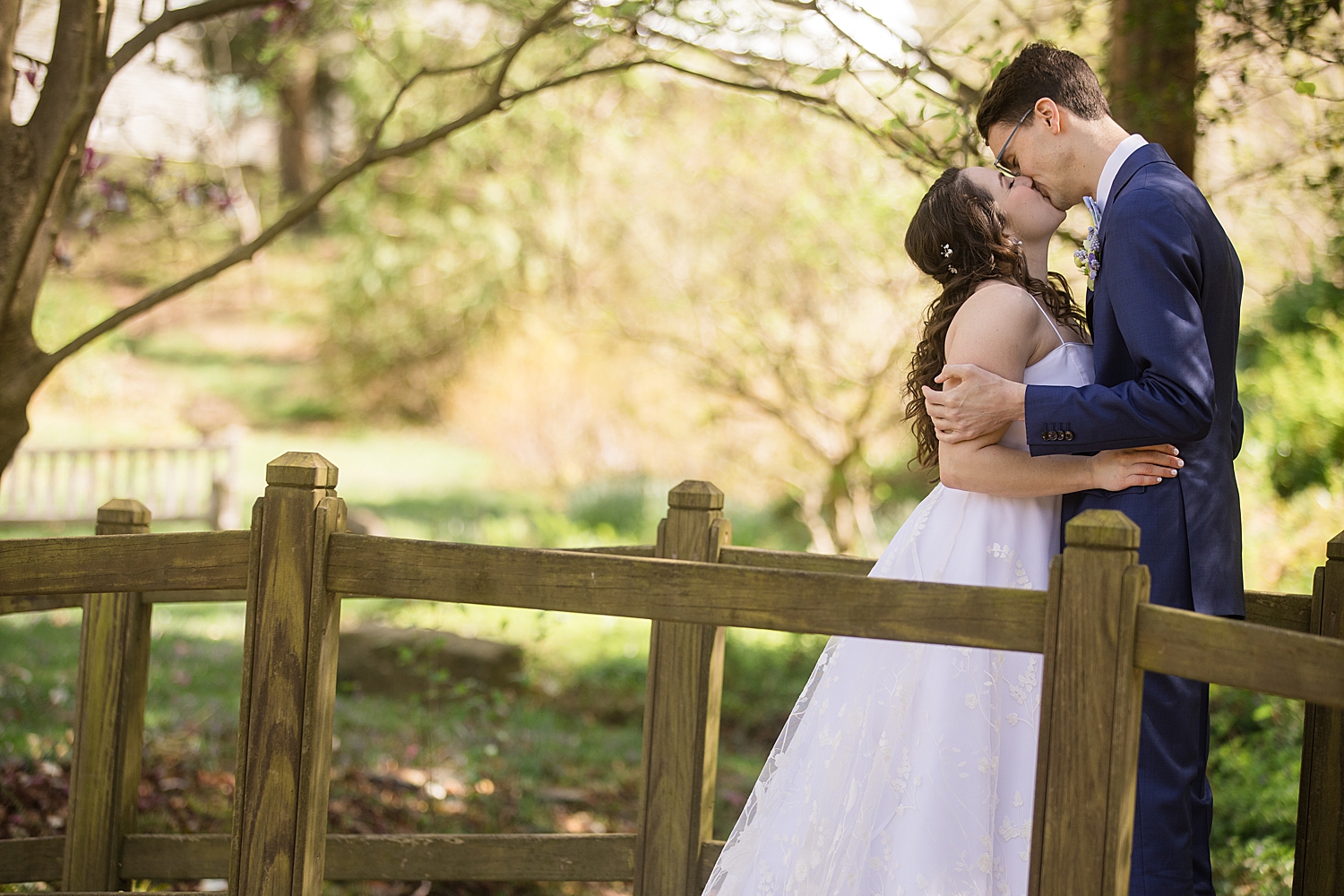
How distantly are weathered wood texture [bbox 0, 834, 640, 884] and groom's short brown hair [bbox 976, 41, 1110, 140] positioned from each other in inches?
88.2

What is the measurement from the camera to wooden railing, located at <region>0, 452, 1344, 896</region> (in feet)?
6.17

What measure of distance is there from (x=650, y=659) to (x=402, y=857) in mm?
1026

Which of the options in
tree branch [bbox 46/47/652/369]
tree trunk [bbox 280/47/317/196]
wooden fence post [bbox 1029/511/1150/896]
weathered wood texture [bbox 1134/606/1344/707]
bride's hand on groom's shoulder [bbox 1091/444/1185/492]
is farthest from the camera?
tree trunk [bbox 280/47/317/196]

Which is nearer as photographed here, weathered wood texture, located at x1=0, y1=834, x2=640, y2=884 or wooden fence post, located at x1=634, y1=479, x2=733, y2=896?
wooden fence post, located at x1=634, y1=479, x2=733, y2=896

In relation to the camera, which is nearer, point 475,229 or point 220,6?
point 220,6

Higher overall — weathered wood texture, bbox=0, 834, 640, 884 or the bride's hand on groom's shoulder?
the bride's hand on groom's shoulder

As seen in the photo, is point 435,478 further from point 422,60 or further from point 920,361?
point 920,361

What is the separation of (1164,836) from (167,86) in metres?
22.9

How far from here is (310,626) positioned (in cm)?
230

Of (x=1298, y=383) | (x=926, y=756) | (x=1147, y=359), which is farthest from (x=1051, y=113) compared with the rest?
(x=1298, y=383)

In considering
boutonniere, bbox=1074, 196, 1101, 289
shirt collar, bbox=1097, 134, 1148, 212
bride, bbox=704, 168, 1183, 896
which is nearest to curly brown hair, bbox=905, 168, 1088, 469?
bride, bbox=704, 168, 1183, 896

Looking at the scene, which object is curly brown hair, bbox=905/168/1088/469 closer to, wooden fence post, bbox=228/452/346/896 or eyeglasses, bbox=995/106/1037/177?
eyeglasses, bbox=995/106/1037/177

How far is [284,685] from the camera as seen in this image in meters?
2.31

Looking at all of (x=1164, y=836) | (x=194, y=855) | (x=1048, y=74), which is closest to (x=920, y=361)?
(x=1048, y=74)
